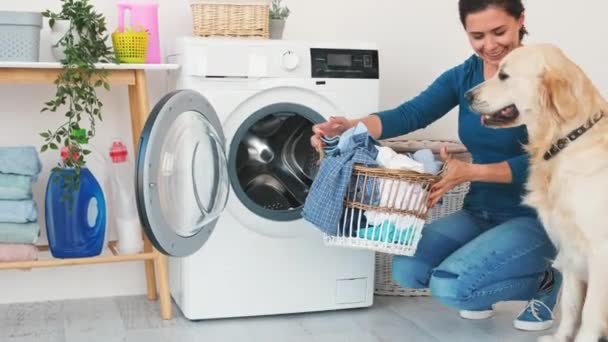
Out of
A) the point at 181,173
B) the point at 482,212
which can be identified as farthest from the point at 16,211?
the point at 482,212

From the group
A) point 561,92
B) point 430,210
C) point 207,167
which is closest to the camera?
point 561,92

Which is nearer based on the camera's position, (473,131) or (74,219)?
(473,131)

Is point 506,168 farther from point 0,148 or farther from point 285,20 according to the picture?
point 0,148

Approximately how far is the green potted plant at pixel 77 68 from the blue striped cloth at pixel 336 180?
0.75m

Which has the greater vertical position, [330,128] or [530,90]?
[530,90]

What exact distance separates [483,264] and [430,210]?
64 cm

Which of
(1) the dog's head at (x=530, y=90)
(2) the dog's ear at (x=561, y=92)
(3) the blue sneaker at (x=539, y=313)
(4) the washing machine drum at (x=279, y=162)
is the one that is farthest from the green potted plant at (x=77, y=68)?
(3) the blue sneaker at (x=539, y=313)

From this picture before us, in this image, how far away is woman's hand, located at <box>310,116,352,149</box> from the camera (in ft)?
7.85

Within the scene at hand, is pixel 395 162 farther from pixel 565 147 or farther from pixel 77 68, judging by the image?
pixel 77 68

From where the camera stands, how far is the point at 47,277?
115 inches

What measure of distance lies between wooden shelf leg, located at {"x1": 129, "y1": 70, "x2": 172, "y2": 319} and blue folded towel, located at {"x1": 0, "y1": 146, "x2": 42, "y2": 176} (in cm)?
35

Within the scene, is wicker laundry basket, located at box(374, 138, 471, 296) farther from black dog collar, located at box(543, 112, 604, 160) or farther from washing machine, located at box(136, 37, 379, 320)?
black dog collar, located at box(543, 112, 604, 160)

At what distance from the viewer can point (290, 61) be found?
8.66ft

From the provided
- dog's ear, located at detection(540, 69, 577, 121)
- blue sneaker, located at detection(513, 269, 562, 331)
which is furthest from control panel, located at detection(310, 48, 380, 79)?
blue sneaker, located at detection(513, 269, 562, 331)
